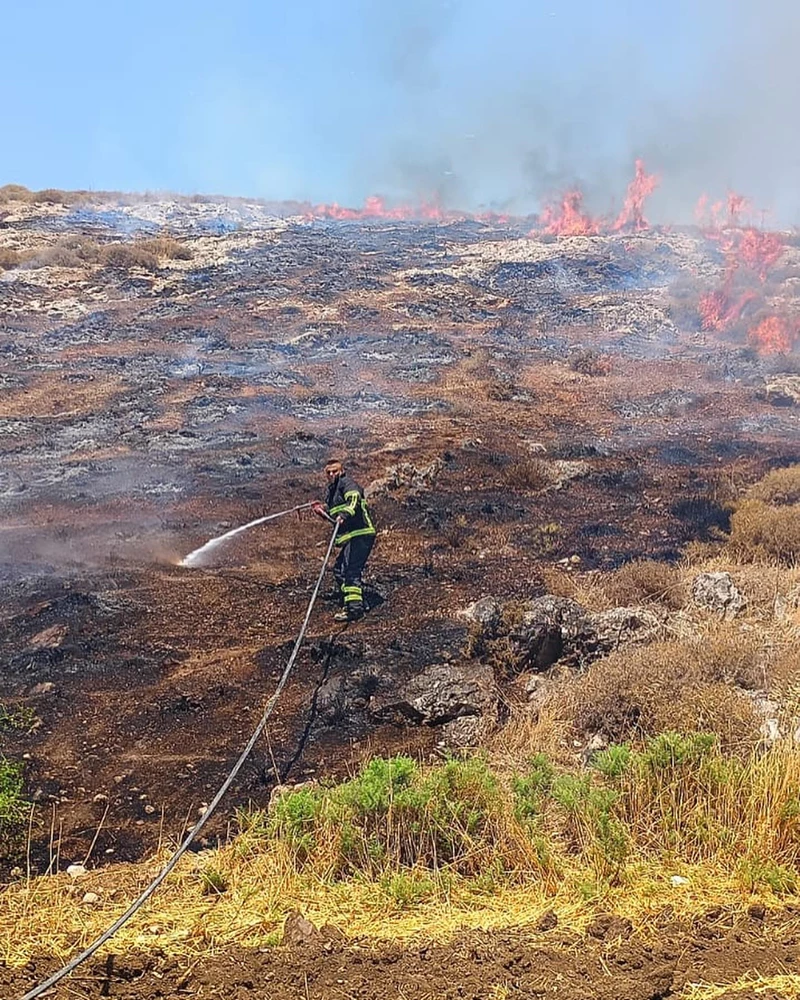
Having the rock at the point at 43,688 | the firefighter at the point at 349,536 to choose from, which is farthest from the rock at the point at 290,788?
the firefighter at the point at 349,536

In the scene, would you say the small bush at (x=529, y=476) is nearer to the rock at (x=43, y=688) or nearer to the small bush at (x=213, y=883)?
the rock at (x=43, y=688)

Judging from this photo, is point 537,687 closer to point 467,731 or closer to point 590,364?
point 467,731

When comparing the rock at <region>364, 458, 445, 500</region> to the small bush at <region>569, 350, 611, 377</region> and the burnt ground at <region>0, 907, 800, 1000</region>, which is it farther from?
the burnt ground at <region>0, 907, 800, 1000</region>

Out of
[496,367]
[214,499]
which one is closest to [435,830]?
[214,499]

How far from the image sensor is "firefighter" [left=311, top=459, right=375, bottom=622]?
7984mm

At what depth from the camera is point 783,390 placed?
17406 mm

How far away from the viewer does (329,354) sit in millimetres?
19094

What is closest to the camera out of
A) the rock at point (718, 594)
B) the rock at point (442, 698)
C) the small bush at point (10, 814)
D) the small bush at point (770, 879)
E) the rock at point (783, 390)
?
the small bush at point (770, 879)

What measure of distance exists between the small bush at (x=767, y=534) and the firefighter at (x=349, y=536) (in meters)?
4.37

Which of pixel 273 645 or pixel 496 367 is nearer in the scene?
pixel 273 645

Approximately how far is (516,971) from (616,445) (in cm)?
1228

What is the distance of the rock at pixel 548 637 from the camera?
6969 millimetres

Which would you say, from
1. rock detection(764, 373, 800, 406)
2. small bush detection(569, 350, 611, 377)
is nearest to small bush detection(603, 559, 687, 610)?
rock detection(764, 373, 800, 406)

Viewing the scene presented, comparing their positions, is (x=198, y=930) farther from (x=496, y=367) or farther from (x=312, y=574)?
(x=496, y=367)
